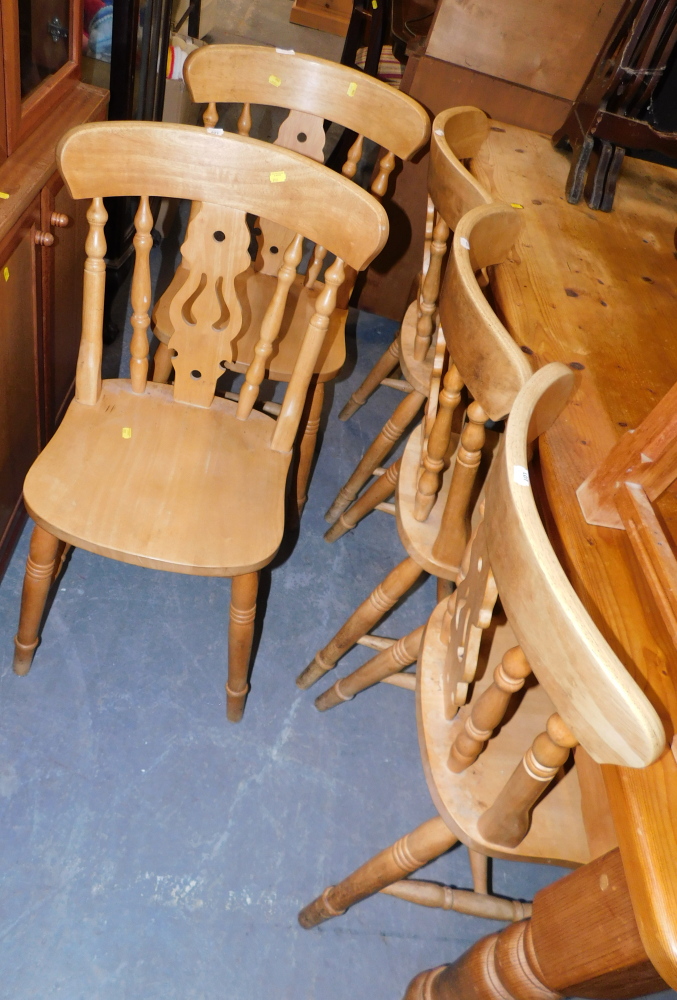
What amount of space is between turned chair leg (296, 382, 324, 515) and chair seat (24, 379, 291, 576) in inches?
11.8

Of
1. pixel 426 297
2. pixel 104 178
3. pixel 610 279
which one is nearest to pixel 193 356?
pixel 104 178

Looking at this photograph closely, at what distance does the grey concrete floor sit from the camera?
1198 millimetres

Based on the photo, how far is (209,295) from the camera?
124 centimetres

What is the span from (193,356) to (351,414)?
97 cm

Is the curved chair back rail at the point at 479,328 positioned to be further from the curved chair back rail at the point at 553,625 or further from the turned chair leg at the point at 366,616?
the turned chair leg at the point at 366,616

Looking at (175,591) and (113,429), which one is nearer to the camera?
(113,429)

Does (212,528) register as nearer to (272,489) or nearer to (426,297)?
(272,489)

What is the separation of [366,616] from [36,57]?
1.11 meters

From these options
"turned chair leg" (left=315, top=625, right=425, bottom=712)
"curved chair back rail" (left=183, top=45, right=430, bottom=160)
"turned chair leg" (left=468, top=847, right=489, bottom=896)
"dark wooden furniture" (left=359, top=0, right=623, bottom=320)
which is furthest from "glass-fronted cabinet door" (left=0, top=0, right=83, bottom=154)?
"turned chair leg" (left=468, top=847, right=489, bottom=896)

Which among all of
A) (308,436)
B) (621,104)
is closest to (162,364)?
(308,436)

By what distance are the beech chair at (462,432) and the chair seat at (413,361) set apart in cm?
16

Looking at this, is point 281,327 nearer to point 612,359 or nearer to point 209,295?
point 209,295

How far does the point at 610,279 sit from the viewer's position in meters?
1.38

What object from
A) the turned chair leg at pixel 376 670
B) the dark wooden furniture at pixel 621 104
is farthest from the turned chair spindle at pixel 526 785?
the dark wooden furniture at pixel 621 104
